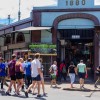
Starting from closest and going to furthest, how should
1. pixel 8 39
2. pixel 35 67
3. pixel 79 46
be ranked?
pixel 35 67, pixel 79 46, pixel 8 39

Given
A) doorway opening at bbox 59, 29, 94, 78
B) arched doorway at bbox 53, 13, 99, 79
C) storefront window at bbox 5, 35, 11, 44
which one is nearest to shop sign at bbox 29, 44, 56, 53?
arched doorway at bbox 53, 13, 99, 79

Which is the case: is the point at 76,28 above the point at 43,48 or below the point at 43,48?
above

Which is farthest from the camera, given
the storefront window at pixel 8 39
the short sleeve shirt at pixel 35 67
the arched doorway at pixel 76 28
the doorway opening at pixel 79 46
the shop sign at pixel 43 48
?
the storefront window at pixel 8 39

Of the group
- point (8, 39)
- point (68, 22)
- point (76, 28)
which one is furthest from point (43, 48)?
point (8, 39)

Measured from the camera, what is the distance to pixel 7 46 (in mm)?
35312

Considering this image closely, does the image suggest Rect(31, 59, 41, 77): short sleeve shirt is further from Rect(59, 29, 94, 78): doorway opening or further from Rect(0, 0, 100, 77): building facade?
Rect(59, 29, 94, 78): doorway opening

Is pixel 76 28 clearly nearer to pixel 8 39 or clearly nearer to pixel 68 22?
pixel 68 22

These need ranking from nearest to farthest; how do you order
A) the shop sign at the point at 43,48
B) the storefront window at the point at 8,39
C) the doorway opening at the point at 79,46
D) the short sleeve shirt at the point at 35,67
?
the short sleeve shirt at the point at 35,67 → the shop sign at the point at 43,48 → the doorway opening at the point at 79,46 → the storefront window at the point at 8,39

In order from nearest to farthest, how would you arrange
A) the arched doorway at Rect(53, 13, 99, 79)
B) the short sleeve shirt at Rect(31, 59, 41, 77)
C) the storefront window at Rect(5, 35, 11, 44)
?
the short sleeve shirt at Rect(31, 59, 41, 77)
the arched doorway at Rect(53, 13, 99, 79)
the storefront window at Rect(5, 35, 11, 44)

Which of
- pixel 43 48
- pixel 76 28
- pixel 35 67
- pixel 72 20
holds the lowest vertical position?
pixel 35 67

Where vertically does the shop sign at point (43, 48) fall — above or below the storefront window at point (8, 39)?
below

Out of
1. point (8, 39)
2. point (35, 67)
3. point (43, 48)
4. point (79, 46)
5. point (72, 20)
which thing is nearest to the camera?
point (35, 67)

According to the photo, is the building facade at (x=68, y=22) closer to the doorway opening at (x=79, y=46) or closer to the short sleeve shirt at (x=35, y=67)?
the doorway opening at (x=79, y=46)

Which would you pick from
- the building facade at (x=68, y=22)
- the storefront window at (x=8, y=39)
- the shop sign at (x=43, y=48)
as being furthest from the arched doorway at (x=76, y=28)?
the storefront window at (x=8, y=39)
